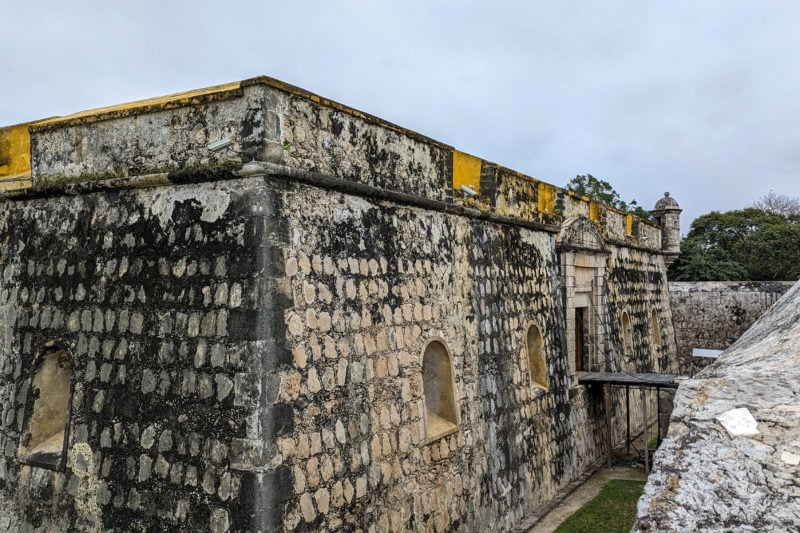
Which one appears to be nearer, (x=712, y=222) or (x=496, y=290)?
(x=496, y=290)

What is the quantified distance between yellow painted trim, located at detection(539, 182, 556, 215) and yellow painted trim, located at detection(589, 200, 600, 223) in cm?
202

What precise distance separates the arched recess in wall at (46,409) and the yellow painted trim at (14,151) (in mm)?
1930

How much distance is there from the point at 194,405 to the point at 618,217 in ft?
39.5

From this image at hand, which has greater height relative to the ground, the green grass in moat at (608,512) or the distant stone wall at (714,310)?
the distant stone wall at (714,310)

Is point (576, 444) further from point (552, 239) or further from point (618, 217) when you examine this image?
point (618, 217)

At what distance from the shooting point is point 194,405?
530cm

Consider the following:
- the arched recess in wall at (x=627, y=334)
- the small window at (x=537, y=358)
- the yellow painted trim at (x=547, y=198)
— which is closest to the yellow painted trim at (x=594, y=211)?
the yellow painted trim at (x=547, y=198)

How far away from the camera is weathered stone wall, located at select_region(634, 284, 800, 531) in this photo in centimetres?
174

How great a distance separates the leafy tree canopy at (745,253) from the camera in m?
31.8

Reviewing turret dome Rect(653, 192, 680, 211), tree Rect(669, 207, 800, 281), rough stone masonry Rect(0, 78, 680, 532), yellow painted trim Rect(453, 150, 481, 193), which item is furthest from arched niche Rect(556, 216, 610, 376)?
tree Rect(669, 207, 800, 281)

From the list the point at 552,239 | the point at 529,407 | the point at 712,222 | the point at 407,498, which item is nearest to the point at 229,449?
the point at 407,498

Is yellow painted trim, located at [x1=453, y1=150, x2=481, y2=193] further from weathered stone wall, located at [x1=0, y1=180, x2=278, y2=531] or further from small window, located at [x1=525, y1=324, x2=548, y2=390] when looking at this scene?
weathered stone wall, located at [x1=0, y1=180, x2=278, y2=531]

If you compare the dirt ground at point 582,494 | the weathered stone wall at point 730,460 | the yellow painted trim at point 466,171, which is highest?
the yellow painted trim at point 466,171

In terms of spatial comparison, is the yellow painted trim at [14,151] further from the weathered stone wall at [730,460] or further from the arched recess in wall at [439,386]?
the weathered stone wall at [730,460]
